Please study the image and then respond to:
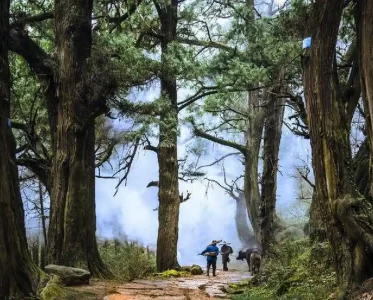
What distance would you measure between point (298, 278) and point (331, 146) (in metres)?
3.08

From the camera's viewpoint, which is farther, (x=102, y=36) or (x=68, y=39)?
(x=102, y=36)

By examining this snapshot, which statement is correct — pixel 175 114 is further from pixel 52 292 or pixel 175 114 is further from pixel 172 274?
pixel 52 292

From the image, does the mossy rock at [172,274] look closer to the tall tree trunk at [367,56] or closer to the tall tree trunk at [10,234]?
the tall tree trunk at [10,234]

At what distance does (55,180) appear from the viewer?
1066 cm

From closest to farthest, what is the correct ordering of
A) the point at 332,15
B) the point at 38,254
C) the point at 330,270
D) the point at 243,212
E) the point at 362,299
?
1. the point at 362,299
2. the point at 332,15
3. the point at 330,270
4. the point at 38,254
5. the point at 243,212

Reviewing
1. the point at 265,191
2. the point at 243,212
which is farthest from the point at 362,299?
the point at 243,212

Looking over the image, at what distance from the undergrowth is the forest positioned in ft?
0.11

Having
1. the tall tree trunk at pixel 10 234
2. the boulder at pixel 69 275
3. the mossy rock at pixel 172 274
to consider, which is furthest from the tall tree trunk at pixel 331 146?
the mossy rock at pixel 172 274

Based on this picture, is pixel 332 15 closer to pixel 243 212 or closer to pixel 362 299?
pixel 362 299

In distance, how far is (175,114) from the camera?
12.7 metres

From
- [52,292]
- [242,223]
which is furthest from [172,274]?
[242,223]

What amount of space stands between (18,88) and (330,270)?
33.4ft

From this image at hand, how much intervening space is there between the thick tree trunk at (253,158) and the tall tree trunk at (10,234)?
13698 millimetres

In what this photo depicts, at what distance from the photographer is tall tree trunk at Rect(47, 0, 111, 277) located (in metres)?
10.3
